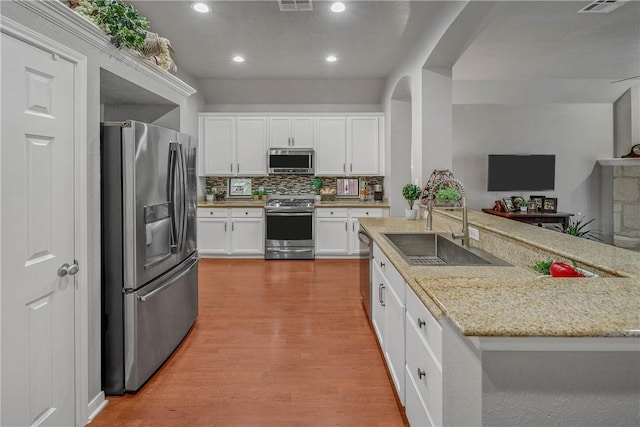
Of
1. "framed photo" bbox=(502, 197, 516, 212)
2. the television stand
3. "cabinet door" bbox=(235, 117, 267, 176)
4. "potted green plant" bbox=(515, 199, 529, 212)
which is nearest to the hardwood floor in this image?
"cabinet door" bbox=(235, 117, 267, 176)

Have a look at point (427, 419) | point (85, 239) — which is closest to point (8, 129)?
point (85, 239)

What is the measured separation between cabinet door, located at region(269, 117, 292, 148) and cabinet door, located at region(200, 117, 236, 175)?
635 millimetres

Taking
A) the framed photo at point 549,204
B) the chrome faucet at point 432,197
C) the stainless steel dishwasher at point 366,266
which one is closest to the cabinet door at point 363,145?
the chrome faucet at point 432,197

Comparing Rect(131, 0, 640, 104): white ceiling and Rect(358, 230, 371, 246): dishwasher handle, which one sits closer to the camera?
Rect(358, 230, 371, 246): dishwasher handle

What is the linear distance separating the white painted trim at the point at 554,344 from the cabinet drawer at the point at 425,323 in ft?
1.52

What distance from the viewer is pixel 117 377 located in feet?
7.43

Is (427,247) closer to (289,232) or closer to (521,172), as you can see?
(289,232)

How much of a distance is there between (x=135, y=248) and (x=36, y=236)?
2.03 feet

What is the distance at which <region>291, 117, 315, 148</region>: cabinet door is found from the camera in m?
6.32

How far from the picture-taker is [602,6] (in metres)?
3.62

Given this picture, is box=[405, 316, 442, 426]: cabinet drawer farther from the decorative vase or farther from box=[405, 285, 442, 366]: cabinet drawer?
the decorative vase

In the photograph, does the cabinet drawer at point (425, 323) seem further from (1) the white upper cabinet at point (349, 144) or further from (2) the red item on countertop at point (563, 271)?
(1) the white upper cabinet at point (349, 144)

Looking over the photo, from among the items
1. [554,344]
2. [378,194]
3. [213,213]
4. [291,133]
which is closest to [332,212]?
[378,194]

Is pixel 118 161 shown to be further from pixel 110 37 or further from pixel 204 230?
pixel 204 230
